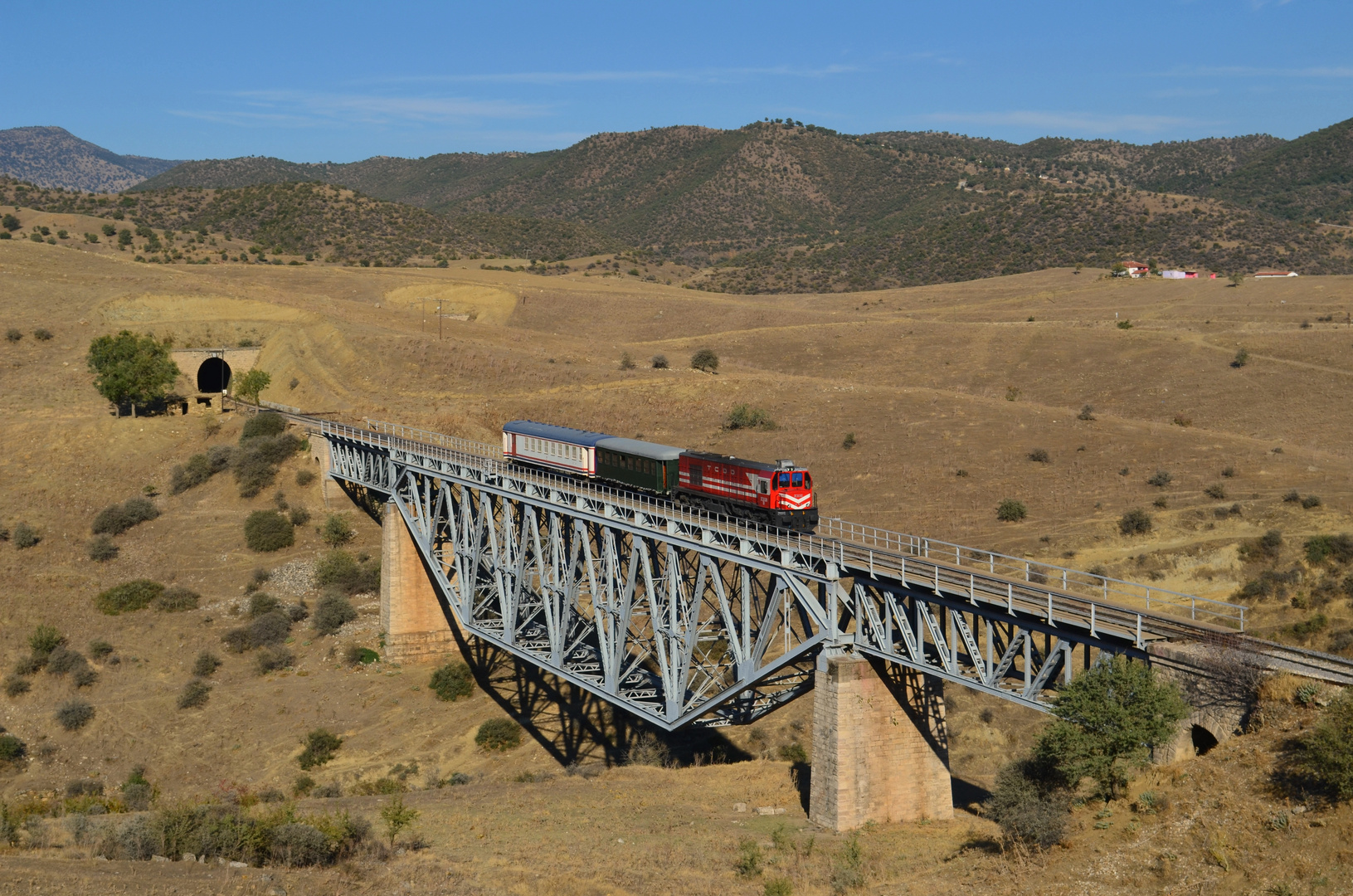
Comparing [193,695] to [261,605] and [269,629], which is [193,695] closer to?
[269,629]

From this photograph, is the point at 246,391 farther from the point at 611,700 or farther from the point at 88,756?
the point at 611,700

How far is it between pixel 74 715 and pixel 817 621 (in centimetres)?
3382

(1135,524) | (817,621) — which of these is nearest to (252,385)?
(1135,524)

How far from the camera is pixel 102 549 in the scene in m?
62.5

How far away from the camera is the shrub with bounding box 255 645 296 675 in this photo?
53.7 m

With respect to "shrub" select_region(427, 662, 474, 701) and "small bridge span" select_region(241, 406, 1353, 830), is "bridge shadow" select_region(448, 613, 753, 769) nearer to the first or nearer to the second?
"shrub" select_region(427, 662, 474, 701)

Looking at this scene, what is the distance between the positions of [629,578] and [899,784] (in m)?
11.2

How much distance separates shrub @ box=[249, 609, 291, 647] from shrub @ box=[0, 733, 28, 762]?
11213 mm

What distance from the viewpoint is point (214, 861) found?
87.2 feet

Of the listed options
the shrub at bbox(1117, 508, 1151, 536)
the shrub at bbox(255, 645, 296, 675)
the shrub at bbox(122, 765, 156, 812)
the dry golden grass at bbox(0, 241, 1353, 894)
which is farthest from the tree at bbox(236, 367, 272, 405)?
the shrub at bbox(1117, 508, 1151, 536)

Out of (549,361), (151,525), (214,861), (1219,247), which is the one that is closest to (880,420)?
(549,361)

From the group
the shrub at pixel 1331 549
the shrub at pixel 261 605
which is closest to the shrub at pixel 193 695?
the shrub at pixel 261 605

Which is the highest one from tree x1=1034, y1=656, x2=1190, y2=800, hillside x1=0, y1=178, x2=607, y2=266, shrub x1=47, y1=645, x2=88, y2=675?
hillside x1=0, y1=178, x2=607, y2=266

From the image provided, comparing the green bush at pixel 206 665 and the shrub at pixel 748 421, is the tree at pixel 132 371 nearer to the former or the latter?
the green bush at pixel 206 665
